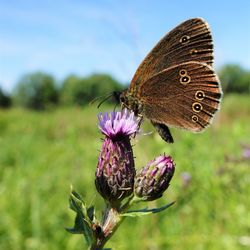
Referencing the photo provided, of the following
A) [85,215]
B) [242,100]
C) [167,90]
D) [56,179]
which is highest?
[167,90]

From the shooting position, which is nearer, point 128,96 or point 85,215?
point 85,215

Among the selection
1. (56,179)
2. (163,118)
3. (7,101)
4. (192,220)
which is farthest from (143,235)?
(7,101)

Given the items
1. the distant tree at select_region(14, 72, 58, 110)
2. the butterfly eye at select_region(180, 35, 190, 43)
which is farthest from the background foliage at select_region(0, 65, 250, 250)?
the distant tree at select_region(14, 72, 58, 110)

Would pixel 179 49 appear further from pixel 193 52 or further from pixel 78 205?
pixel 78 205

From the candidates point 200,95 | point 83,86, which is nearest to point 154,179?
point 200,95

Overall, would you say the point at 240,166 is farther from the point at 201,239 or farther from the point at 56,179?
the point at 56,179

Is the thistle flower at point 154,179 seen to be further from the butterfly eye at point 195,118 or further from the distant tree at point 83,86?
the distant tree at point 83,86

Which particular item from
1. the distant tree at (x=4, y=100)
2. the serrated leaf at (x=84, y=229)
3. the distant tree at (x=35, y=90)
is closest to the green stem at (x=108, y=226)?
the serrated leaf at (x=84, y=229)

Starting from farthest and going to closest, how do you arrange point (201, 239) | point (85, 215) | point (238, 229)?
point (238, 229), point (201, 239), point (85, 215)
